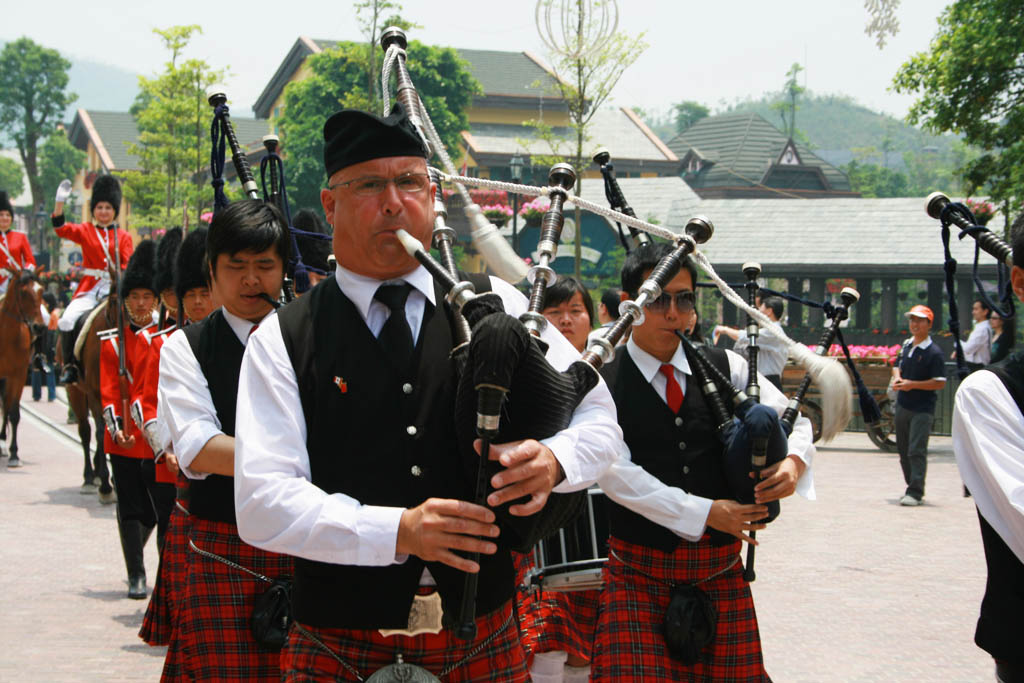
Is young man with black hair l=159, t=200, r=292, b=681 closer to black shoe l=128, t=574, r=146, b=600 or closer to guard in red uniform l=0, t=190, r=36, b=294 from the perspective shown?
black shoe l=128, t=574, r=146, b=600

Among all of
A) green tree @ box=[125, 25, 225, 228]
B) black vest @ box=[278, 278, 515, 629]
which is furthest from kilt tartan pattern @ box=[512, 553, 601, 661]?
green tree @ box=[125, 25, 225, 228]

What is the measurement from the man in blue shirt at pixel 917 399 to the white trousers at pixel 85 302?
833cm

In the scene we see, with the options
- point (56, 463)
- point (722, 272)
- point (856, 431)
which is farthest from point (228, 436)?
point (722, 272)

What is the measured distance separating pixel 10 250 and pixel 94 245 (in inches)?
103

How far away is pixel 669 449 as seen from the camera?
412cm

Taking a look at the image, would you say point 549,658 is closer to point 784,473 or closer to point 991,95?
point 784,473

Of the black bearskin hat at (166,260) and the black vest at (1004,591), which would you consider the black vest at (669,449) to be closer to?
the black vest at (1004,591)

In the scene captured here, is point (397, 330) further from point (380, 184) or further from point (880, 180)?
point (880, 180)

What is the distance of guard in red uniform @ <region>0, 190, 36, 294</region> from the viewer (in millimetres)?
13844

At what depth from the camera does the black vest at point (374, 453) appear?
2.42 m

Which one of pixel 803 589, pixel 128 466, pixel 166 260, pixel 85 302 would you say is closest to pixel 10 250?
pixel 85 302

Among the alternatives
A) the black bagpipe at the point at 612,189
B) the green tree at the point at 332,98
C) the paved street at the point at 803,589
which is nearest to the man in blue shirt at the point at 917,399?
the paved street at the point at 803,589

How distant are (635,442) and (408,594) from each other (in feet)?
6.12

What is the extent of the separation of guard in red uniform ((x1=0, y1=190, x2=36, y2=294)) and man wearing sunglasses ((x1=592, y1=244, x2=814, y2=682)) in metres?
11.4
